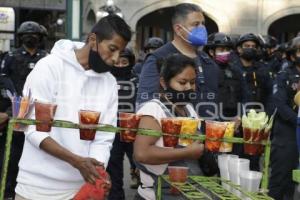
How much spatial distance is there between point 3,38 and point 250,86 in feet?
15.7

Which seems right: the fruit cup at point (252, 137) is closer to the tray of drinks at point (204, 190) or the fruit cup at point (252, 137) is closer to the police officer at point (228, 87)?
the tray of drinks at point (204, 190)

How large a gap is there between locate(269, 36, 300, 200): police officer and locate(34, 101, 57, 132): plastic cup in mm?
3588

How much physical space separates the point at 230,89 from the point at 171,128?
3.40 meters

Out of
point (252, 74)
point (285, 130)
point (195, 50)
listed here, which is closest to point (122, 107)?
point (252, 74)

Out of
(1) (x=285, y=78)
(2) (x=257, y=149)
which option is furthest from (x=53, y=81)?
(1) (x=285, y=78)

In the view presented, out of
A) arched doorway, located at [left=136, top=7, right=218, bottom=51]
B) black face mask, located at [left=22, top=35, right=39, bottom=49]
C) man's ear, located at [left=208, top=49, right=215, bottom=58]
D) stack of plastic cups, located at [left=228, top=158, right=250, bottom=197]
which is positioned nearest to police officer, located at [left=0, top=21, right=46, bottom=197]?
black face mask, located at [left=22, top=35, right=39, bottom=49]

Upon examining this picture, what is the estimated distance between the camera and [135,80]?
6953 mm

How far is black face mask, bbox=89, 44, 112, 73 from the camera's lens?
3.16 meters

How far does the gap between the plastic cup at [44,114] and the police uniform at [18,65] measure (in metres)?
3.76

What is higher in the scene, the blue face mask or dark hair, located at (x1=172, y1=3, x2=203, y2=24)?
dark hair, located at (x1=172, y1=3, x2=203, y2=24)

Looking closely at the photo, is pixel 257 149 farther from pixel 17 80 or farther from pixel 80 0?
pixel 80 0

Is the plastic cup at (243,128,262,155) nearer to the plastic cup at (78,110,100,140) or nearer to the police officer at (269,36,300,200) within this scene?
the plastic cup at (78,110,100,140)

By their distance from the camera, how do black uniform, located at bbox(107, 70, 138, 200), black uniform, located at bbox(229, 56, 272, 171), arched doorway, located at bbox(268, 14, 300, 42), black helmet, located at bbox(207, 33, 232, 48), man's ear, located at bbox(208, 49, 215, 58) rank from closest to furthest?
black uniform, located at bbox(107, 70, 138, 200) → black uniform, located at bbox(229, 56, 272, 171) → black helmet, located at bbox(207, 33, 232, 48) → man's ear, located at bbox(208, 49, 215, 58) → arched doorway, located at bbox(268, 14, 300, 42)

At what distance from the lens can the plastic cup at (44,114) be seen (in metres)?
2.90
